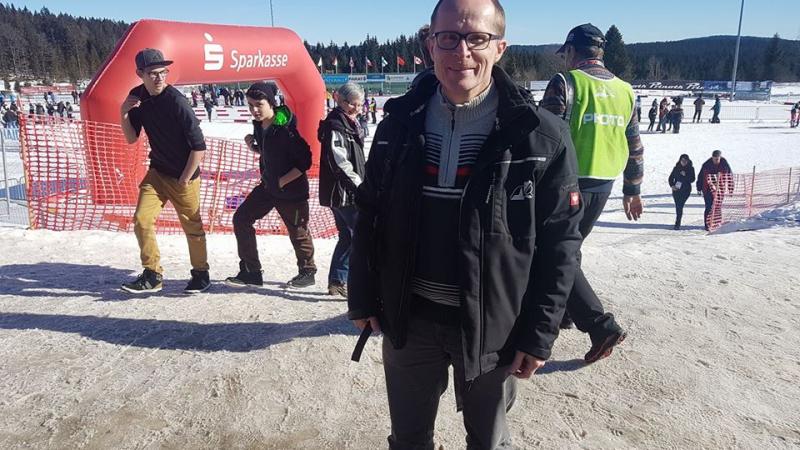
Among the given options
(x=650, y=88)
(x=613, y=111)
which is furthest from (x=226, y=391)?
(x=650, y=88)

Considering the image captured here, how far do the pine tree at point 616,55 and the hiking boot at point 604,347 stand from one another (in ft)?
249

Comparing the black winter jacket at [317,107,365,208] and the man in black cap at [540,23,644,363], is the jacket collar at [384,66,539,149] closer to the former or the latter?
the man in black cap at [540,23,644,363]

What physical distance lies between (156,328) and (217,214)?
16.9 ft

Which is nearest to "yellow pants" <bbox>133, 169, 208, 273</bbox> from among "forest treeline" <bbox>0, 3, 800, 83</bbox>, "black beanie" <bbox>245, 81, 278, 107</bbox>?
"black beanie" <bbox>245, 81, 278, 107</bbox>

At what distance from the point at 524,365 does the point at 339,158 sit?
A: 252 cm

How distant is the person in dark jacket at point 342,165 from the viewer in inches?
155

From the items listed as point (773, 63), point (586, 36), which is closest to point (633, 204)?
point (586, 36)

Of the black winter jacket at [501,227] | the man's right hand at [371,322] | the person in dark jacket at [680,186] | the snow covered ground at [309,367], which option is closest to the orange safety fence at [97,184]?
the snow covered ground at [309,367]

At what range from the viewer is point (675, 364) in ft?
10.6

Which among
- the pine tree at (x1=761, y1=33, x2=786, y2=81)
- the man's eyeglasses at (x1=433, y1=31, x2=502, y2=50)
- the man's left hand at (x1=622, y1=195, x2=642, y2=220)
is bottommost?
the man's left hand at (x1=622, y1=195, x2=642, y2=220)

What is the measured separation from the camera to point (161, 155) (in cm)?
414

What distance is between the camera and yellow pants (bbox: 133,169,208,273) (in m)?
4.20

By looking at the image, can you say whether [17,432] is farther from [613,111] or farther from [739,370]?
[739,370]

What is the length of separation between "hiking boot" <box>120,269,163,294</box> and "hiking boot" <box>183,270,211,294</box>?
0.77 feet
